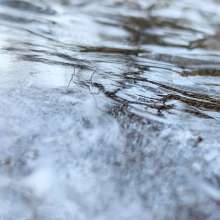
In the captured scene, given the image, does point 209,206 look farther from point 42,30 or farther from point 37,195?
point 42,30

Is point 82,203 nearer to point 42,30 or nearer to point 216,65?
point 216,65

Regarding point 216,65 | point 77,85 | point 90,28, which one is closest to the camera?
point 77,85

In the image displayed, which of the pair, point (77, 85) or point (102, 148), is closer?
point (102, 148)

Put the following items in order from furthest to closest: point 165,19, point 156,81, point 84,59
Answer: point 165,19 < point 84,59 < point 156,81

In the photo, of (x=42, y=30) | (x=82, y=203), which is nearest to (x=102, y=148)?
(x=82, y=203)

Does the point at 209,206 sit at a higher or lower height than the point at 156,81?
lower

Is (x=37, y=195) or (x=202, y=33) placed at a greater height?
(x=202, y=33)

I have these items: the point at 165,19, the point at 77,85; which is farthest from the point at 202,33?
the point at 77,85
